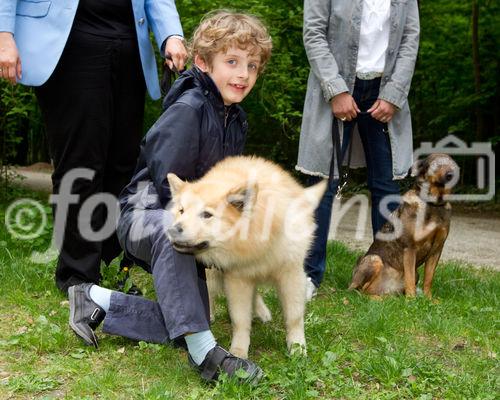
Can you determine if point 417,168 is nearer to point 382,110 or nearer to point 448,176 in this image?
point 448,176

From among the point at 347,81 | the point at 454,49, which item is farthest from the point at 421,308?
the point at 454,49

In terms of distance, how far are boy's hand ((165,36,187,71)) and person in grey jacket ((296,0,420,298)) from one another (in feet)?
3.24

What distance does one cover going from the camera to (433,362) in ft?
10.4

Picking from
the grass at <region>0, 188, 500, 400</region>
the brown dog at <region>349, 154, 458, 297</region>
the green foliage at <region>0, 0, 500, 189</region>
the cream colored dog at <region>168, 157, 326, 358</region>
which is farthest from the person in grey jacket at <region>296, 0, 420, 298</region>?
the green foliage at <region>0, 0, 500, 189</region>

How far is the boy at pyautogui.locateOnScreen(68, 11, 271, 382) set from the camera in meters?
3.18

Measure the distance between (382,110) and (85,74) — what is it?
1.90m

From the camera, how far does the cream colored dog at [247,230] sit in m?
2.86

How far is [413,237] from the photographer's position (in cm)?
444

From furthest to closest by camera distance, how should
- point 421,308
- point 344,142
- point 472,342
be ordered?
point 344,142 → point 421,308 → point 472,342

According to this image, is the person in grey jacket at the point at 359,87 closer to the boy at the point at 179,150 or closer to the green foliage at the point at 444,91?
the boy at the point at 179,150

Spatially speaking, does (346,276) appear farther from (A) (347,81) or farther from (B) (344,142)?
(A) (347,81)

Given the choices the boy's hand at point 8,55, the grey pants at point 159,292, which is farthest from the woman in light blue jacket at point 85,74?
the grey pants at point 159,292

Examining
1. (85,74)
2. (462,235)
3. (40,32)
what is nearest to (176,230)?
(85,74)

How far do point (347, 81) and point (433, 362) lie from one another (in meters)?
1.97
